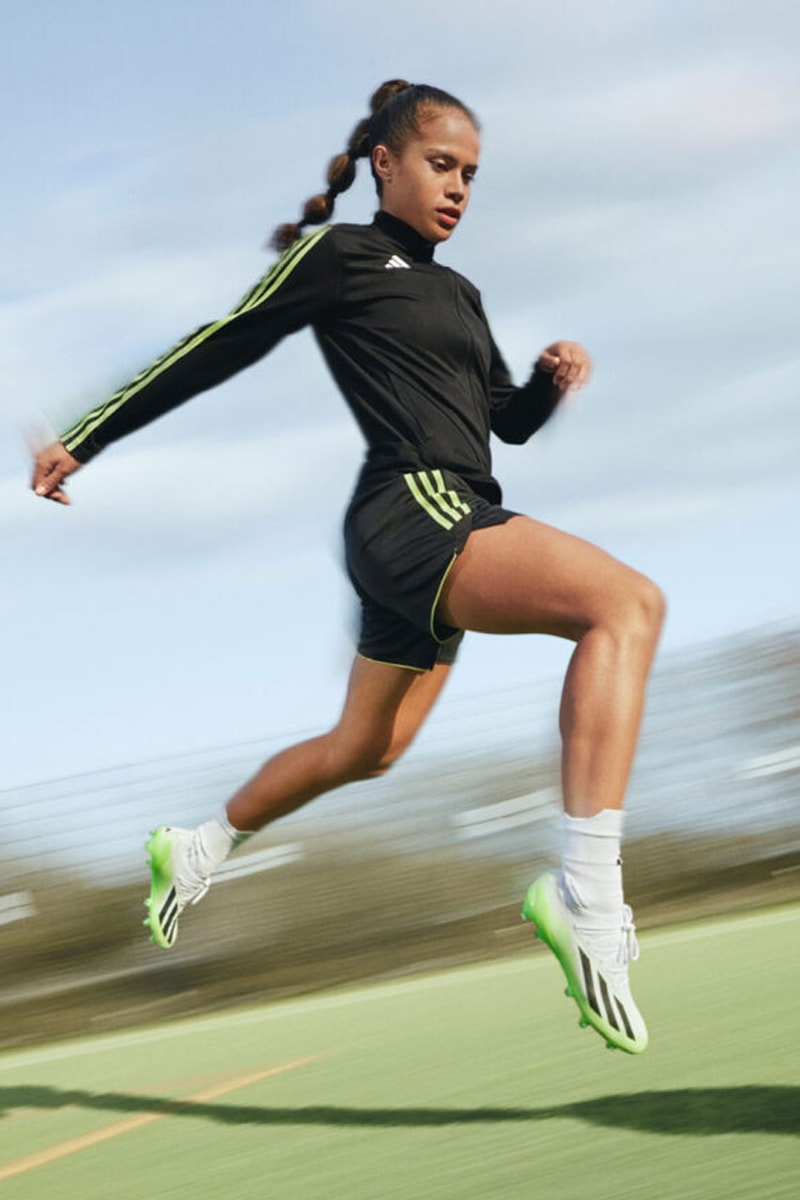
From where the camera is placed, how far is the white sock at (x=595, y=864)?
3.32 m

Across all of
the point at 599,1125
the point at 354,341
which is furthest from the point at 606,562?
the point at 599,1125

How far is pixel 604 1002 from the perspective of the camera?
3.25m

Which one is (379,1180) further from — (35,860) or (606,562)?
(35,860)

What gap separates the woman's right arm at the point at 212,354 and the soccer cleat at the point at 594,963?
128cm

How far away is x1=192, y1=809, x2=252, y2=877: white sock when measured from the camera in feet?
14.6

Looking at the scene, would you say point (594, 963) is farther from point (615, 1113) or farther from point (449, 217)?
point (449, 217)

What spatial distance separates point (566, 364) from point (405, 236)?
1.63 feet

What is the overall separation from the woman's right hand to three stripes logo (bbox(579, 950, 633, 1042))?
1.41 meters

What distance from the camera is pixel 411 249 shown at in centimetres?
394

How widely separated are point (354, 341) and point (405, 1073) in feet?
5.80

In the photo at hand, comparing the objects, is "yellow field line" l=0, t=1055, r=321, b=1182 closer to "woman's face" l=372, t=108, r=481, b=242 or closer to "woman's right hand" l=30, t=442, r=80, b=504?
"woman's right hand" l=30, t=442, r=80, b=504

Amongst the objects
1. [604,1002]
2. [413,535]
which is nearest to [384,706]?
[413,535]

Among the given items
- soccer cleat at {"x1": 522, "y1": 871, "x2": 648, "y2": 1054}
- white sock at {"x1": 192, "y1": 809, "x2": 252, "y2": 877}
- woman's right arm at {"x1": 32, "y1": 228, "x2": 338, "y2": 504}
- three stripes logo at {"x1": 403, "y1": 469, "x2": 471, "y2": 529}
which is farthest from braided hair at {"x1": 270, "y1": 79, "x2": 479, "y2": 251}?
soccer cleat at {"x1": 522, "y1": 871, "x2": 648, "y2": 1054}

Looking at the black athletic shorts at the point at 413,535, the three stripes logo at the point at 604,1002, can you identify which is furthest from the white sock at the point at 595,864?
the black athletic shorts at the point at 413,535
